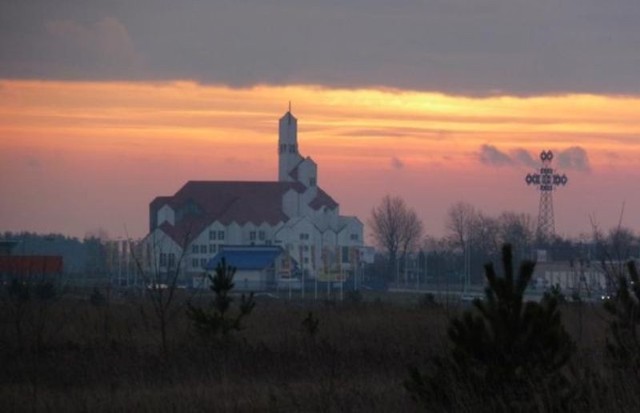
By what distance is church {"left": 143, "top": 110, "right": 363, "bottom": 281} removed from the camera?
10606cm

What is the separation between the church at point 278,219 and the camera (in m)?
106

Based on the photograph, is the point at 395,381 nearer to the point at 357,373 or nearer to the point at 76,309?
the point at 357,373

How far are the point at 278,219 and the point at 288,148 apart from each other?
1388 centimetres

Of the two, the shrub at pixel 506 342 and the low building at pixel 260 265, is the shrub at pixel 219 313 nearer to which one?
the shrub at pixel 506 342

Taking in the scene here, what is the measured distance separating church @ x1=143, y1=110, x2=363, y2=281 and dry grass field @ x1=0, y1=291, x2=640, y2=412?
63928 mm

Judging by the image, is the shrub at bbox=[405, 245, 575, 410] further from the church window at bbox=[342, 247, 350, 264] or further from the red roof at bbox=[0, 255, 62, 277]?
the church window at bbox=[342, 247, 350, 264]

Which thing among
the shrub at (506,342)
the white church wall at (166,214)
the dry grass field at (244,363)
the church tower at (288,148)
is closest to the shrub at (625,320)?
the dry grass field at (244,363)

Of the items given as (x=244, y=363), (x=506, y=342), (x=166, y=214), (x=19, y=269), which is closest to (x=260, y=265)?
(x=166, y=214)

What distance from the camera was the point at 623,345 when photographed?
14750 mm

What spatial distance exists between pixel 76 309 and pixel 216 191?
82645mm

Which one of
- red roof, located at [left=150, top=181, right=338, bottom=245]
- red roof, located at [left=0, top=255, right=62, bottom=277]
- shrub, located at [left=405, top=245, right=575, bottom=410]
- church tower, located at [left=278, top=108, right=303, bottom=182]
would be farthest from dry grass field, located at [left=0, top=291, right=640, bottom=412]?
church tower, located at [left=278, top=108, right=303, bottom=182]

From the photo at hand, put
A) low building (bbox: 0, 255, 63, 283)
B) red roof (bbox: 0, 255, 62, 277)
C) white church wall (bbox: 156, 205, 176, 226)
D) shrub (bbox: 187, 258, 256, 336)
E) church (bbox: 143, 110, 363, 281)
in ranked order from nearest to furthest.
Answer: shrub (bbox: 187, 258, 256, 336), low building (bbox: 0, 255, 63, 283), red roof (bbox: 0, 255, 62, 277), church (bbox: 143, 110, 363, 281), white church wall (bbox: 156, 205, 176, 226)

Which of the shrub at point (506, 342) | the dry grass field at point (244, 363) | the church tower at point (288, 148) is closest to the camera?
the shrub at point (506, 342)

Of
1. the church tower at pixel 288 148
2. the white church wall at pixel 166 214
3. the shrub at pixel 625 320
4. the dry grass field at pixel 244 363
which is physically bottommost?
the dry grass field at pixel 244 363
